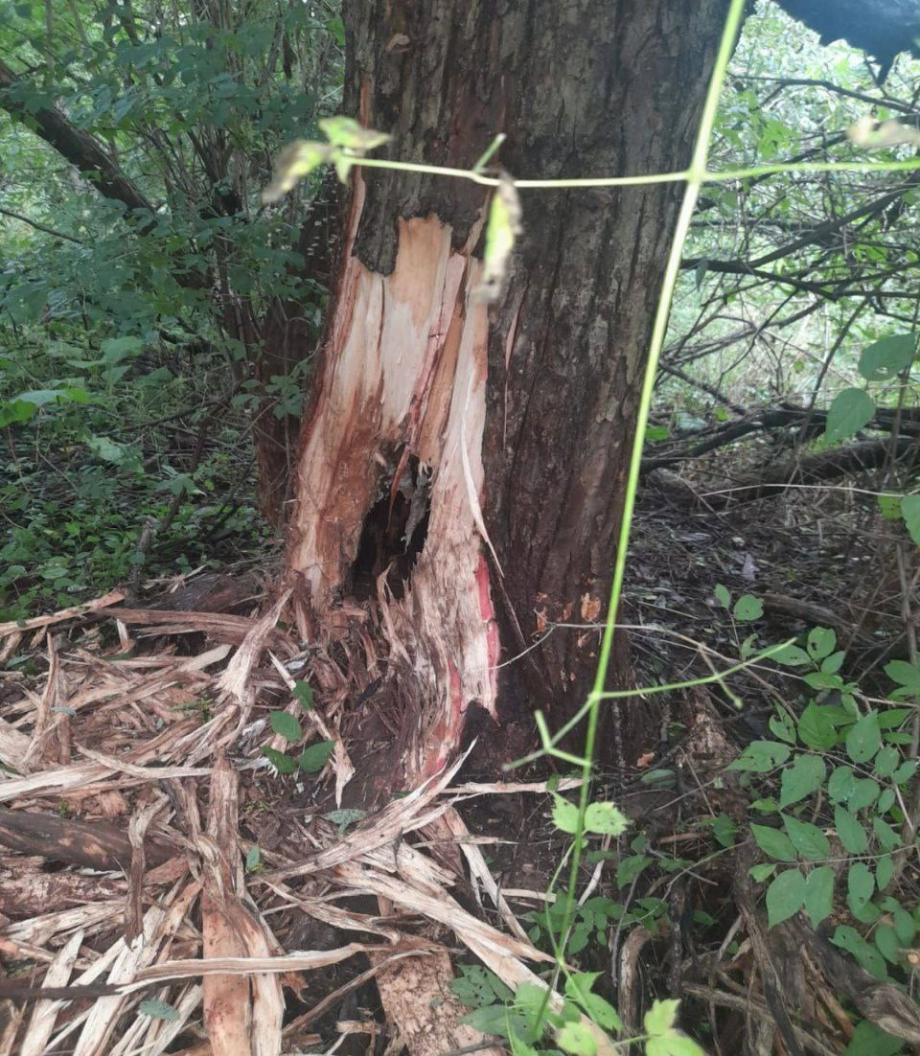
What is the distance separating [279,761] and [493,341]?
1067 mm

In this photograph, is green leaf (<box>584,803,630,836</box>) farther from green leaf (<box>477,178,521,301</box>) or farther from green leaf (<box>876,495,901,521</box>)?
green leaf (<box>876,495,901,521</box>)

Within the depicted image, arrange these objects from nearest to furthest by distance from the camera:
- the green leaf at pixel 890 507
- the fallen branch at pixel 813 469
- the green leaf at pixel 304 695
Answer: the green leaf at pixel 890 507, the green leaf at pixel 304 695, the fallen branch at pixel 813 469

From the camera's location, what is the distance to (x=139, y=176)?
3.77m

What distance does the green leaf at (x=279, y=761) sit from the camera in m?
1.86

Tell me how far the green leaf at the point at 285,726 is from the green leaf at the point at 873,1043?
1.23m

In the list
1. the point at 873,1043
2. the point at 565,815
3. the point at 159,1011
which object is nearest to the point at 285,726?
the point at 159,1011

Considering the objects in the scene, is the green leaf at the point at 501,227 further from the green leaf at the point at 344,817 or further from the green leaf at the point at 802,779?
the green leaf at the point at 344,817

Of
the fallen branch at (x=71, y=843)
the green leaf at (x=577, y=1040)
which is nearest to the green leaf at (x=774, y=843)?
the green leaf at (x=577, y=1040)

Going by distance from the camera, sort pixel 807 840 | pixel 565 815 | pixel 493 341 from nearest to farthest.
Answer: pixel 565 815 → pixel 807 840 → pixel 493 341

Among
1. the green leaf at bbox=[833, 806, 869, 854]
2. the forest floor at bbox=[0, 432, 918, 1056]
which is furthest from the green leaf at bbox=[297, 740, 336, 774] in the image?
the green leaf at bbox=[833, 806, 869, 854]

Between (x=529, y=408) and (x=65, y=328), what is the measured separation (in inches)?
118

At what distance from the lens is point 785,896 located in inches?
53.3

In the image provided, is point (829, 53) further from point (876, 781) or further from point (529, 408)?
point (876, 781)

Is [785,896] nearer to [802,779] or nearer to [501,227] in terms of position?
[802,779]
